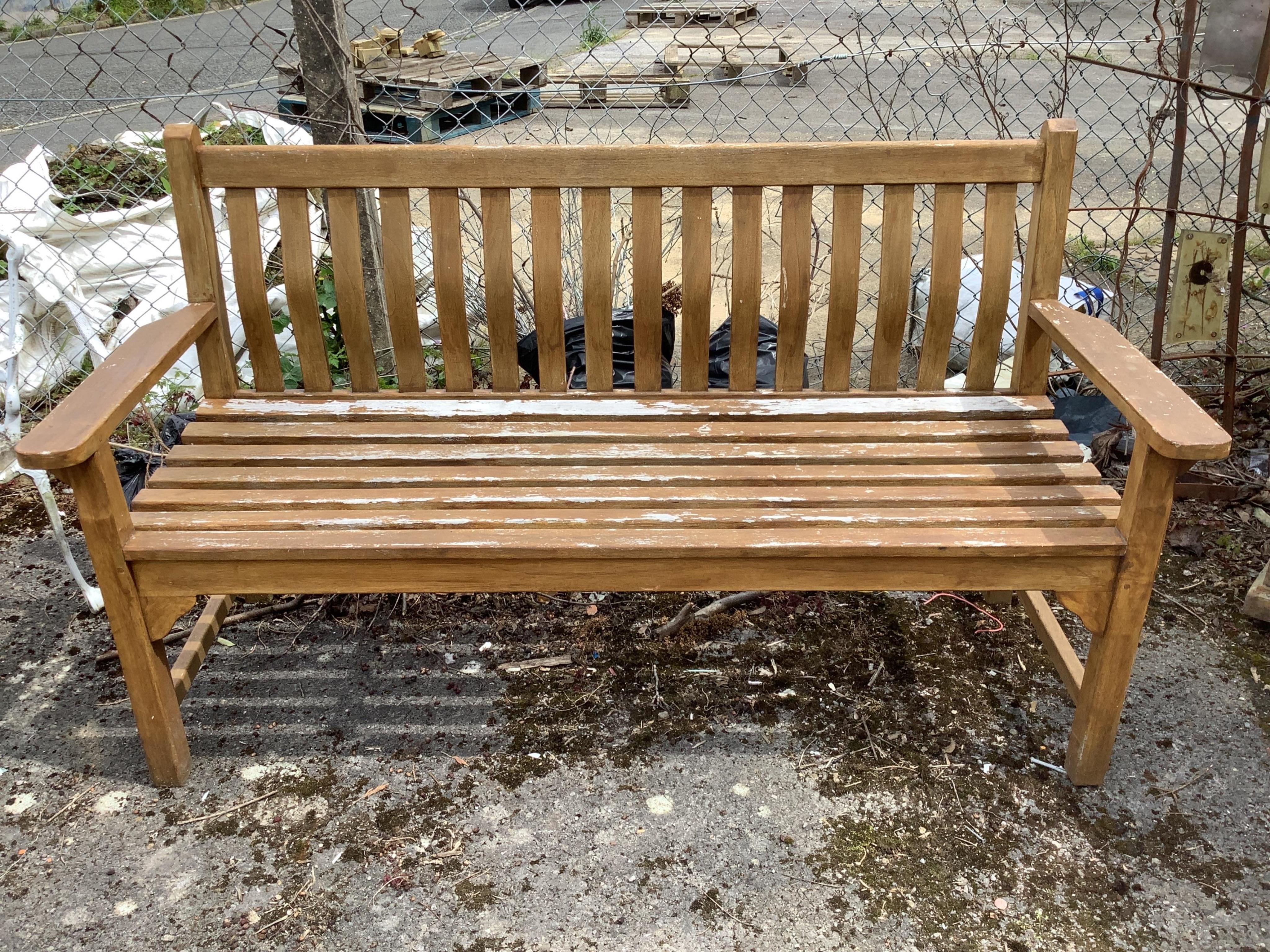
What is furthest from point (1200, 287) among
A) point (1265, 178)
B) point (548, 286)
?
point (548, 286)

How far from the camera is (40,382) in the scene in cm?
371

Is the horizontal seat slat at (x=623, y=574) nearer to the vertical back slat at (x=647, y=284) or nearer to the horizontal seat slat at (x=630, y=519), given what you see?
the horizontal seat slat at (x=630, y=519)

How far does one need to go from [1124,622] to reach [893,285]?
0.95 meters

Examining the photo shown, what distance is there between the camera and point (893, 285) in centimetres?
241

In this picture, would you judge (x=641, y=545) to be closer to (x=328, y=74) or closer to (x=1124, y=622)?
(x=1124, y=622)

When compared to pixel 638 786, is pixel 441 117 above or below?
above

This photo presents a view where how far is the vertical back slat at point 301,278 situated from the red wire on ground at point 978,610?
1.71 metres

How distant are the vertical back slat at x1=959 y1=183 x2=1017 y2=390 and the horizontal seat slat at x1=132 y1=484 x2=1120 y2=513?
0.49 meters

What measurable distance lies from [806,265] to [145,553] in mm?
1585

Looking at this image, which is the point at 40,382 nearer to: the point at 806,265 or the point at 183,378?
the point at 183,378

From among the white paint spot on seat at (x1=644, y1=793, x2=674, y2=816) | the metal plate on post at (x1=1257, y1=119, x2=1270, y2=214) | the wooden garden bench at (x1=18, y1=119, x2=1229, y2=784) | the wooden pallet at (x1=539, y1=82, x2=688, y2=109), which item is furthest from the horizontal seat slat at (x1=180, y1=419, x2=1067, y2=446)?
the wooden pallet at (x1=539, y1=82, x2=688, y2=109)

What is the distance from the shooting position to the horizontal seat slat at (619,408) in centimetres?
239

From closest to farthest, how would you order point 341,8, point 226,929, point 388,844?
point 226,929 → point 388,844 → point 341,8

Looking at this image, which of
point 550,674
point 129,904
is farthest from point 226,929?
point 550,674
